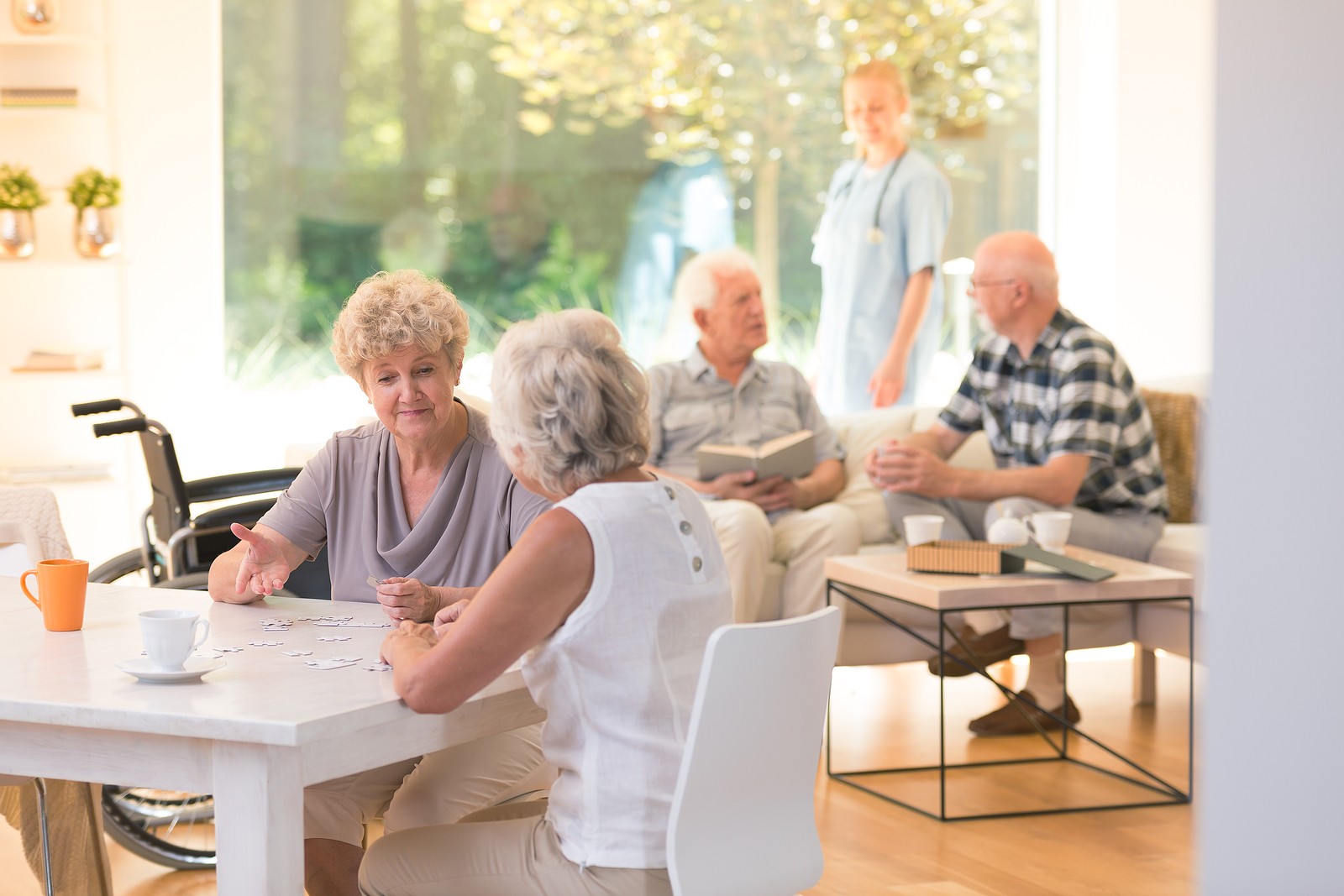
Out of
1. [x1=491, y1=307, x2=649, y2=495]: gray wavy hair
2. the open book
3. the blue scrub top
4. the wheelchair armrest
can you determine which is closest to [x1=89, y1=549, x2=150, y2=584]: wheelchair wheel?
the wheelchair armrest

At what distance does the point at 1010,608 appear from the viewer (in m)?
3.07

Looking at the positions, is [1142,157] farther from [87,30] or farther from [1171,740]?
[87,30]

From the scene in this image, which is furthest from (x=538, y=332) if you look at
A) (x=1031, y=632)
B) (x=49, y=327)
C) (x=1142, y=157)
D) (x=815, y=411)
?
(x=1142, y=157)

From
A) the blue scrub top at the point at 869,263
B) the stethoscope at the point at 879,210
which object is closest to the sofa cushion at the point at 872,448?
the blue scrub top at the point at 869,263

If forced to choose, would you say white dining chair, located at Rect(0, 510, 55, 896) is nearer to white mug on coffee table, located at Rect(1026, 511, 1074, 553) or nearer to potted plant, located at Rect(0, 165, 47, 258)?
white mug on coffee table, located at Rect(1026, 511, 1074, 553)

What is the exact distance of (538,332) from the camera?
Answer: 1628 mm

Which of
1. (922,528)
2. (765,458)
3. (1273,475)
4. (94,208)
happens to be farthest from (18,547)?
(94,208)

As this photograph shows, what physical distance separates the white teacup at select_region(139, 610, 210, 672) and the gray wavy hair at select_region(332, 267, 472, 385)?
0.63m

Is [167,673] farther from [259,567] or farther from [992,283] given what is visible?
[992,283]

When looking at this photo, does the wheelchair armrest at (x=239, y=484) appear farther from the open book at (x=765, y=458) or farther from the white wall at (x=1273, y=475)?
the white wall at (x=1273, y=475)

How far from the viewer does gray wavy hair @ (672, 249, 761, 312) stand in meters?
4.05

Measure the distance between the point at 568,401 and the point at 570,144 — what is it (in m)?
4.23

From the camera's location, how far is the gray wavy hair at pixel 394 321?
207cm

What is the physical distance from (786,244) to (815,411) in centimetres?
194
